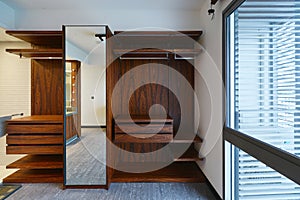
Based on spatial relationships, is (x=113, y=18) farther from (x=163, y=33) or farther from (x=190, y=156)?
(x=190, y=156)

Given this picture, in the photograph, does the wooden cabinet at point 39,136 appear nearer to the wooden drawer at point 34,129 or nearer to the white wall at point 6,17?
the wooden drawer at point 34,129

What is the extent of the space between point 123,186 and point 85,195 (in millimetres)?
524

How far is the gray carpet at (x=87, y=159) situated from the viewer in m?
3.33

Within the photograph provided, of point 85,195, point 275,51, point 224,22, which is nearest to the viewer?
point 275,51

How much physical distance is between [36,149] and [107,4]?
2.33 meters

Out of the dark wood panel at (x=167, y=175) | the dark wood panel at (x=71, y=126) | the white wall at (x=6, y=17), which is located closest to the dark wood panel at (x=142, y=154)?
the dark wood panel at (x=167, y=175)

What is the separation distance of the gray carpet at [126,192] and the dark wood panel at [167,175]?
76 millimetres

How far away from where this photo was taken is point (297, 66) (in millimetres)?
1547

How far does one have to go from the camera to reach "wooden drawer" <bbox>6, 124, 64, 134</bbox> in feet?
11.3

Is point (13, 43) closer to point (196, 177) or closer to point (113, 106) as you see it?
point (113, 106)

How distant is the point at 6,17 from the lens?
367cm

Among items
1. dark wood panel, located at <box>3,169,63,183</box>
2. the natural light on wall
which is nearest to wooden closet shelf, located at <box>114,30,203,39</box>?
the natural light on wall

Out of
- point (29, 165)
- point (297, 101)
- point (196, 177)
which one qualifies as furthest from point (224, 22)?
point (29, 165)

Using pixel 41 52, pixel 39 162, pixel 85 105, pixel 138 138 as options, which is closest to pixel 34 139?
pixel 39 162
